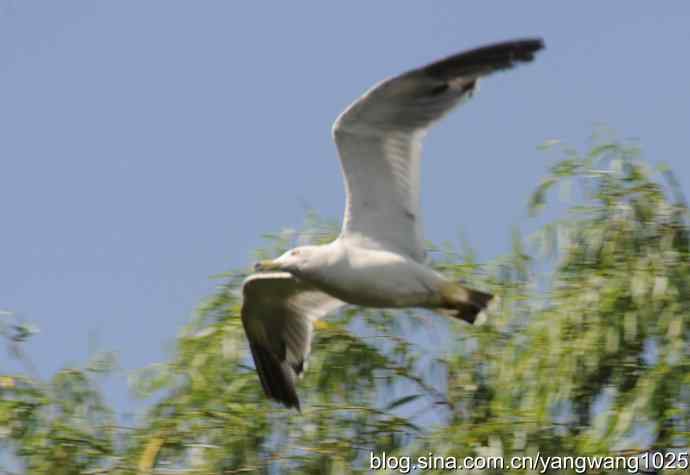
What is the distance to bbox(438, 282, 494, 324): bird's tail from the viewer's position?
7105mm

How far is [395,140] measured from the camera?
7.17m

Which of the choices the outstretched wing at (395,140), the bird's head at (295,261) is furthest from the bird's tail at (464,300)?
the bird's head at (295,261)

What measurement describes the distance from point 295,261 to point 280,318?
0.81m

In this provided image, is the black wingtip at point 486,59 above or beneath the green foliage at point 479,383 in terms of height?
above

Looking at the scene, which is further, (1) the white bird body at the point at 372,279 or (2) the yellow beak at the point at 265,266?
(2) the yellow beak at the point at 265,266

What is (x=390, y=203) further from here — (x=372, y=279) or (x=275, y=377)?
(x=275, y=377)

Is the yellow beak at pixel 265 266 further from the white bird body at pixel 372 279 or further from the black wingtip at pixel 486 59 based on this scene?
the black wingtip at pixel 486 59

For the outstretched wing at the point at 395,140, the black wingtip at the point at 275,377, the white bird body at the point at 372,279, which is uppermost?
the outstretched wing at the point at 395,140

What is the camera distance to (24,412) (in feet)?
23.2

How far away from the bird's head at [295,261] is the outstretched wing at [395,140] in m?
0.17

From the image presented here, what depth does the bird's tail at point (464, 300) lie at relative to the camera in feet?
23.3

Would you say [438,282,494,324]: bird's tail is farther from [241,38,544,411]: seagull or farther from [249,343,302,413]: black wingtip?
[249,343,302,413]: black wingtip

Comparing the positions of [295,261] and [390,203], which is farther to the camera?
[390,203]

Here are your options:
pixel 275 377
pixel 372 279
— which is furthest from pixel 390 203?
pixel 275 377
